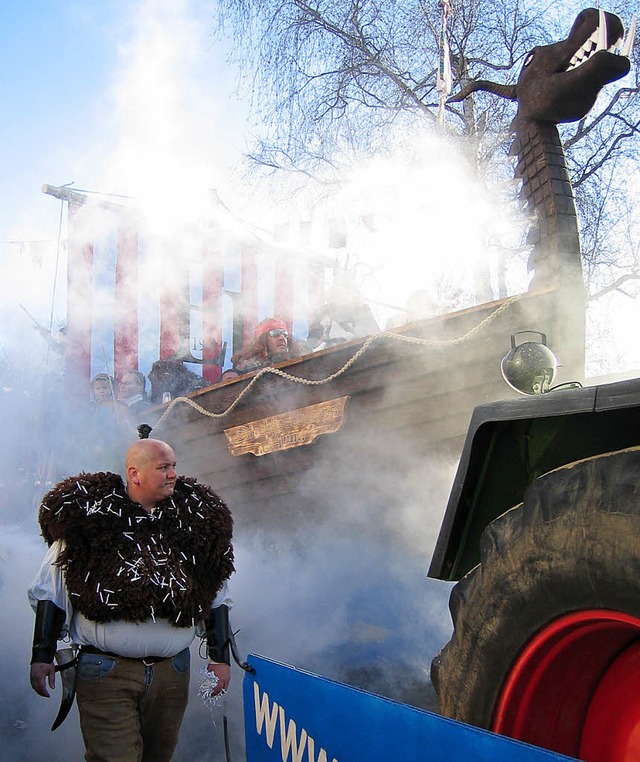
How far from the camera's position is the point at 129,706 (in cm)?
258

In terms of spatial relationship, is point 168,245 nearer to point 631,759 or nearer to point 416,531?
point 416,531

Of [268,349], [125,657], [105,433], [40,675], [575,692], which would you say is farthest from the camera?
[105,433]

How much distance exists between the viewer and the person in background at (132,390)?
8.40m

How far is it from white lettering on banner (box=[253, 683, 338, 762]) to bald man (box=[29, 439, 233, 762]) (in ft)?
2.70

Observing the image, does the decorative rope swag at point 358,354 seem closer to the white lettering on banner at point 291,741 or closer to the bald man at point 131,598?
the bald man at point 131,598

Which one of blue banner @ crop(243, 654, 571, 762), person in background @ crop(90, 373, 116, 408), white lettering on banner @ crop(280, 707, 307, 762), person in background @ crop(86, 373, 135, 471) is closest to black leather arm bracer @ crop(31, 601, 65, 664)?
blue banner @ crop(243, 654, 571, 762)

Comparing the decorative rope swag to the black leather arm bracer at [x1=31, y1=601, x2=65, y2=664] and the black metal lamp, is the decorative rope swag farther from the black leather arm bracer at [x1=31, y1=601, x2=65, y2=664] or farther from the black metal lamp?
the black leather arm bracer at [x1=31, y1=601, x2=65, y2=664]

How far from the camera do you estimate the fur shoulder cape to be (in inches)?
102

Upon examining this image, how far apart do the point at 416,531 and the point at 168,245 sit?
22.9ft

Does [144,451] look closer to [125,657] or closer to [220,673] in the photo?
[125,657]

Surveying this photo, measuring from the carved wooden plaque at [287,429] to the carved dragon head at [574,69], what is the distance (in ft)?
7.14

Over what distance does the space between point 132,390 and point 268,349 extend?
2808 millimetres

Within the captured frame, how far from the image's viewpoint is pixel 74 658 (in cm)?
265

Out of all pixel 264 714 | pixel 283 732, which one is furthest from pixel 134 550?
pixel 283 732
